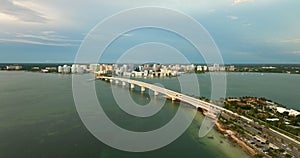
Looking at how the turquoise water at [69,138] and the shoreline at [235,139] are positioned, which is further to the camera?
the shoreline at [235,139]

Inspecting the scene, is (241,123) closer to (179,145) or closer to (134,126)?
(179,145)

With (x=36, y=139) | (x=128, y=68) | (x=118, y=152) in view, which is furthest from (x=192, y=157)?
(x=128, y=68)

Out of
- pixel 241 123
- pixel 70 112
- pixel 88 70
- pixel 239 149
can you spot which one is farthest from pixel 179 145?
pixel 88 70

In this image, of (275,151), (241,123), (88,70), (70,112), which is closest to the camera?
(275,151)

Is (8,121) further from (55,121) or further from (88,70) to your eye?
(88,70)

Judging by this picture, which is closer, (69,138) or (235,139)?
(69,138)

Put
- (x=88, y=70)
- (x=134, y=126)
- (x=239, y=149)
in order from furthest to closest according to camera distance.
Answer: (x=88, y=70) → (x=134, y=126) → (x=239, y=149)

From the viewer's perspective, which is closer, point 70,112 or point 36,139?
point 36,139

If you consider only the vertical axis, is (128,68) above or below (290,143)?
above

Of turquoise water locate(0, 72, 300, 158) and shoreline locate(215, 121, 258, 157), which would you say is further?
shoreline locate(215, 121, 258, 157)
